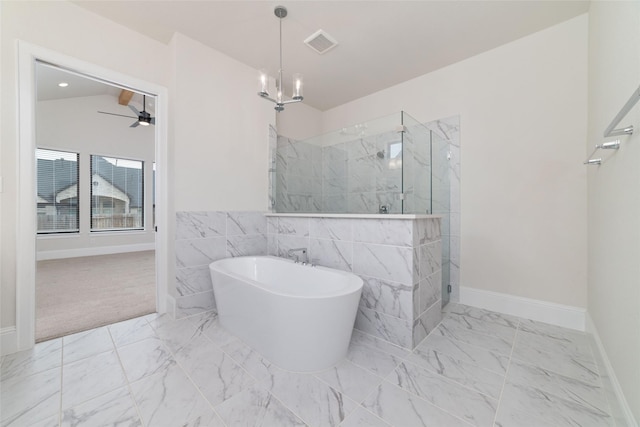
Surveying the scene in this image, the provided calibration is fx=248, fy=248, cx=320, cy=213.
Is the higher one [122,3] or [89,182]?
[122,3]

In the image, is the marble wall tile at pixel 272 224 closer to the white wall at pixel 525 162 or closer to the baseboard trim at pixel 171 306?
the baseboard trim at pixel 171 306

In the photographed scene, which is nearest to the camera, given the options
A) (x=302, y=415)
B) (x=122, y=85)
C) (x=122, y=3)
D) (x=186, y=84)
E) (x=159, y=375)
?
(x=302, y=415)

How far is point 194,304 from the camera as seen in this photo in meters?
2.45

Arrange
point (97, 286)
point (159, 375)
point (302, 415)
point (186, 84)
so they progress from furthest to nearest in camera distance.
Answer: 1. point (97, 286)
2. point (186, 84)
3. point (159, 375)
4. point (302, 415)

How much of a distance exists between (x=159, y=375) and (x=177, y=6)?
2.73m

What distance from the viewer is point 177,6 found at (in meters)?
2.02

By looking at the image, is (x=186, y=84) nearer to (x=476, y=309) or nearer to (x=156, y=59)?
(x=156, y=59)

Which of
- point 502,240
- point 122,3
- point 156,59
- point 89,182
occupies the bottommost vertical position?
point 502,240

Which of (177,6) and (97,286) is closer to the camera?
(177,6)

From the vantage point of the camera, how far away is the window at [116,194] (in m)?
5.67

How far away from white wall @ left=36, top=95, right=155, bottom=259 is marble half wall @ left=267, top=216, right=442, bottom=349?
5.85 metres

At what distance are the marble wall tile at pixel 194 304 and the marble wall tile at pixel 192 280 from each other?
44 mm

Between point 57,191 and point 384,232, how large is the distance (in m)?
6.93

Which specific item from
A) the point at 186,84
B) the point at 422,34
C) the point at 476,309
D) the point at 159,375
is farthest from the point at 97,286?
the point at 422,34
